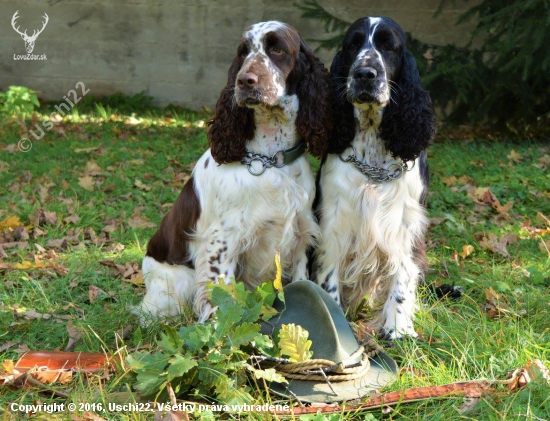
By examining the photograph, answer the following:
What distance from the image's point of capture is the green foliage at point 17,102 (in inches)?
331

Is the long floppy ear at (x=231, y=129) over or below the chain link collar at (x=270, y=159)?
over

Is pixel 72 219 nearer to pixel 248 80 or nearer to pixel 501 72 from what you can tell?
pixel 248 80

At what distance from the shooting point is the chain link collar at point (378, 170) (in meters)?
3.42

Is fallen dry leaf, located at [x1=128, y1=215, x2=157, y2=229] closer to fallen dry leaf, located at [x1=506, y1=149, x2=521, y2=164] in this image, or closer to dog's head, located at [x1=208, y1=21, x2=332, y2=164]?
dog's head, located at [x1=208, y1=21, x2=332, y2=164]

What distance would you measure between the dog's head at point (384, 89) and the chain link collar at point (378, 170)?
60 mm

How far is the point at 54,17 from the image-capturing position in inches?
368

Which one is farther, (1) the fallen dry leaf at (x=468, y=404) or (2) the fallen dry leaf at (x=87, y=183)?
(2) the fallen dry leaf at (x=87, y=183)

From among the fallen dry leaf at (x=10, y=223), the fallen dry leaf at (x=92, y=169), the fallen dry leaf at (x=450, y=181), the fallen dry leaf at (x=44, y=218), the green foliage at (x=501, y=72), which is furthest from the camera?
the green foliage at (x=501, y=72)

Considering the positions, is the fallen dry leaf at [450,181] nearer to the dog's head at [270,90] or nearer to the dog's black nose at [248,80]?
the dog's head at [270,90]

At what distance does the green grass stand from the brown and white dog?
0.52m

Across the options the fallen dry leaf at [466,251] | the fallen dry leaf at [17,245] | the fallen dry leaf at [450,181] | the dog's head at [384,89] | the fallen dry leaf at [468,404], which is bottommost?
the fallen dry leaf at [17,245]
